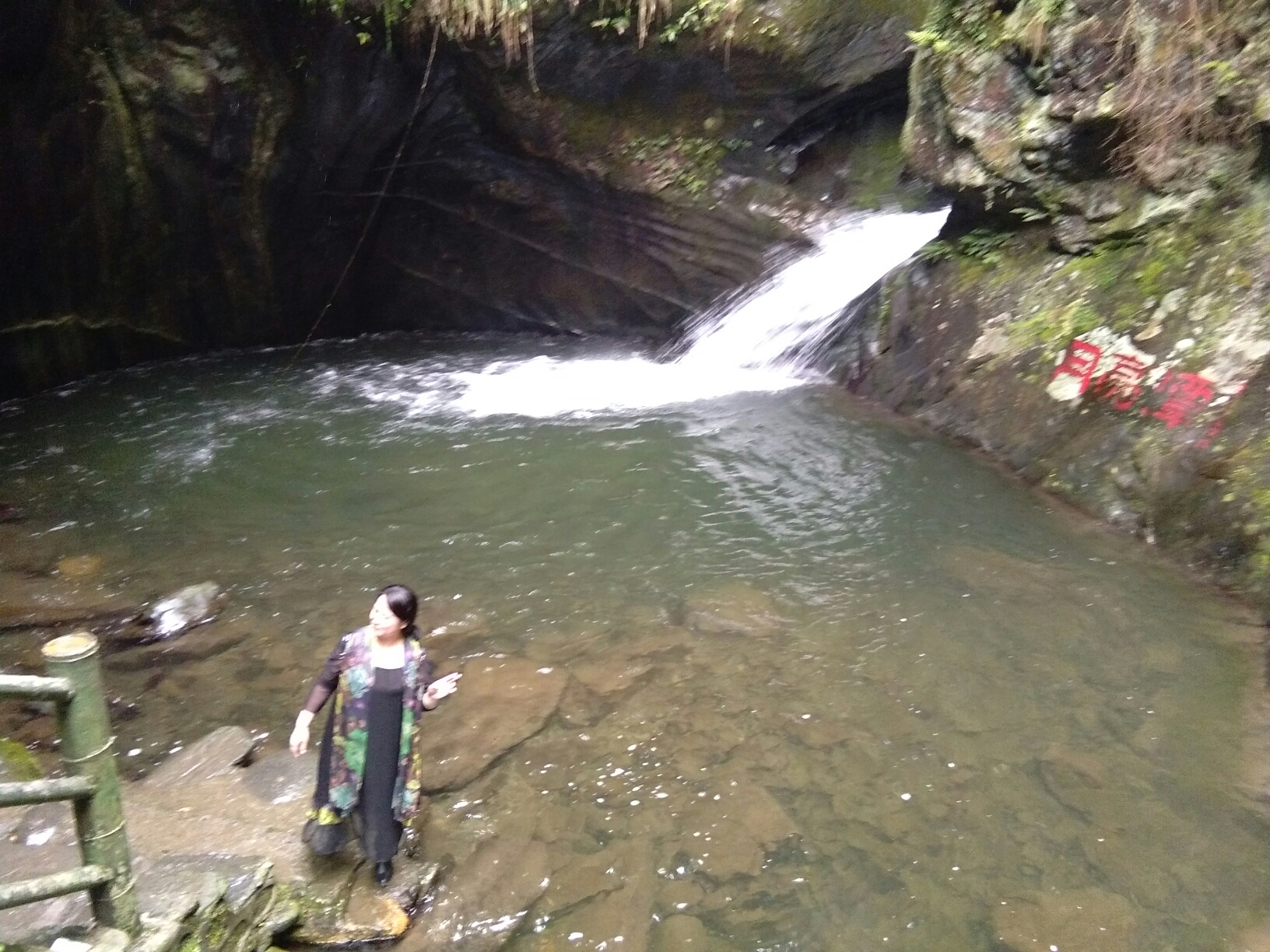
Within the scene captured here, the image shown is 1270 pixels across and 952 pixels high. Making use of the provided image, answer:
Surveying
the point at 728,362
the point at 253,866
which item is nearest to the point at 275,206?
the point at 728,362

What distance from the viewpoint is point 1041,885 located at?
11.2 ft

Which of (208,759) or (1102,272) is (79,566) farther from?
(1102,272)

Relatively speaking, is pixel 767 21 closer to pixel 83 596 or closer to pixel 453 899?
pixel 83 596

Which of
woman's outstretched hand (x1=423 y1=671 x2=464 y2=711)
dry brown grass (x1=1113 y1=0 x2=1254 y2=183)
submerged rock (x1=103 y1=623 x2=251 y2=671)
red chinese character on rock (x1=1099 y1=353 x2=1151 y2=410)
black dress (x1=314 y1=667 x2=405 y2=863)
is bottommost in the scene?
submerged rock (x1=103 y1=623 x2=251 y2=671)

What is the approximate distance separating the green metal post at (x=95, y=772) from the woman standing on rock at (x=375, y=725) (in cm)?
85

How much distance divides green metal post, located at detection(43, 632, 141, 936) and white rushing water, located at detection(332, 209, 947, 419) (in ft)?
23.0

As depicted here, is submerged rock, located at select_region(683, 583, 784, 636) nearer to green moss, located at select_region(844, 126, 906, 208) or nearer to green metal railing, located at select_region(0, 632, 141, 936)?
green metal railing, located at select_region(0, 632, 141, 936)

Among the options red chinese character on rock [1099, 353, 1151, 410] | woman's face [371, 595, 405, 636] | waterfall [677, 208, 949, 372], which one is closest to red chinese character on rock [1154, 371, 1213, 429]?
red chinese character on rock [1099, 353, 1151, 410]

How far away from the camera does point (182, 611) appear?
527cm

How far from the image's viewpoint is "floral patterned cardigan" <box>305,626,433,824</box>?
3.09 m

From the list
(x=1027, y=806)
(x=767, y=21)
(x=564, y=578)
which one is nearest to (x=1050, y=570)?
(x=1027, y=806)

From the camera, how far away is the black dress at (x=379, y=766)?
3.07m

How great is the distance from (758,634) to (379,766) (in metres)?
2.59

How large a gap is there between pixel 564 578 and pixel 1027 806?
119 inches
